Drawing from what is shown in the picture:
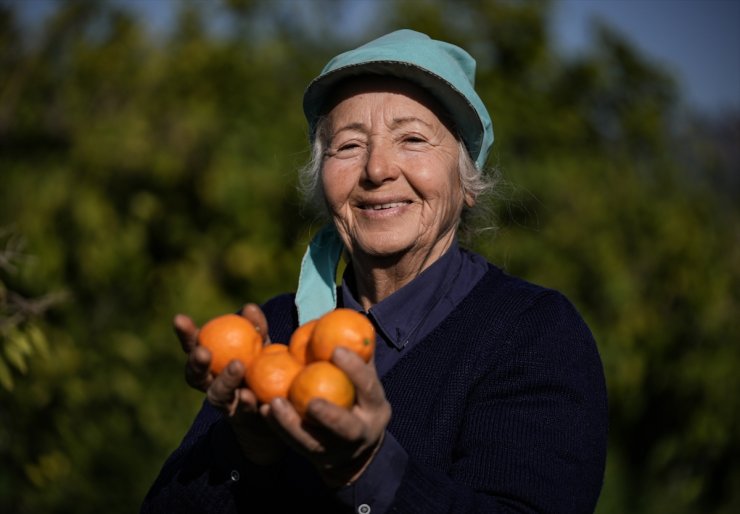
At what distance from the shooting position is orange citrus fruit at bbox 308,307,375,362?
162 centimetres

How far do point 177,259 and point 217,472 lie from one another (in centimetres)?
351

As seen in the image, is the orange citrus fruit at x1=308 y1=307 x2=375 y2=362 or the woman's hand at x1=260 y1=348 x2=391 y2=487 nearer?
the woman's hand at x1=260 y1=348 x2=391 y2=487

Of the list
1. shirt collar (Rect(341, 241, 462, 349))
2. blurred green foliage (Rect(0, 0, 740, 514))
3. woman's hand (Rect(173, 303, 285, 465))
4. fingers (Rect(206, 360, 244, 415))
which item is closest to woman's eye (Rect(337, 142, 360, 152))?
shirt collar (Rect(341, 241, 462, 349))

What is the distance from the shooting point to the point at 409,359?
2090 mm

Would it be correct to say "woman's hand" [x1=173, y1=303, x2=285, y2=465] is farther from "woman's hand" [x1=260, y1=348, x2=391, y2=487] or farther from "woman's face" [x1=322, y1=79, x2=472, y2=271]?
"woman's face" [x1=322, y1=79, x2=472, y2=271]

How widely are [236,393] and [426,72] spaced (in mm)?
1049

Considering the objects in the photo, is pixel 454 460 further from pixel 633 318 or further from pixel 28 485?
pixel 633 318

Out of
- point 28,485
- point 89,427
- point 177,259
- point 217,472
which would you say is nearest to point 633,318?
point 177,259

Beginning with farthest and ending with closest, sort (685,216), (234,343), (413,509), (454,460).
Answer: (685,216) < (454,460) < (234,343) < (413,509)

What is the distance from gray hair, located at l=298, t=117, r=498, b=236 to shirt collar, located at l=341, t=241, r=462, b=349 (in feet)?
0.82

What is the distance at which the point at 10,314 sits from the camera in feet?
10.1

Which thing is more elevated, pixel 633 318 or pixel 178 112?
pixel 178 112

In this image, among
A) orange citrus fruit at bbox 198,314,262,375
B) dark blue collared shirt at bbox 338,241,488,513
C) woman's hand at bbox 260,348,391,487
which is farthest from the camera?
dark blue collared shirt at bbox 338,241,488,513

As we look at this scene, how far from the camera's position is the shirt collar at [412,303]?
219cm
